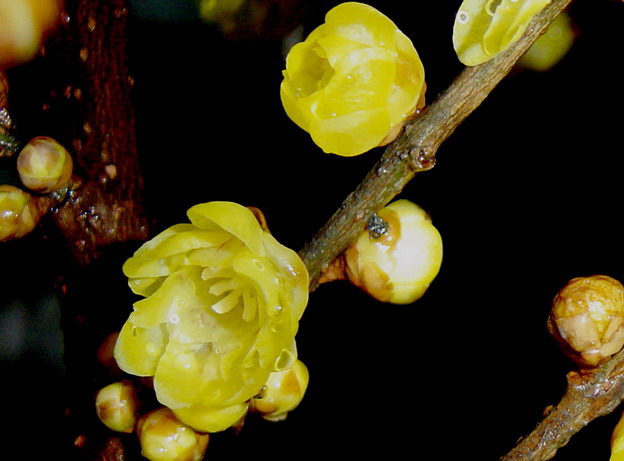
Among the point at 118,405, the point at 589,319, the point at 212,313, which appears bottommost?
the point at 118,405

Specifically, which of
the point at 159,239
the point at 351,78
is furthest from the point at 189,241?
the point at 351,78

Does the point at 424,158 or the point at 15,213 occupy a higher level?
the point at 424,158

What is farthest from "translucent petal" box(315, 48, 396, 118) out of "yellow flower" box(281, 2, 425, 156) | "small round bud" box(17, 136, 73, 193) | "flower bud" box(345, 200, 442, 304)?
"small round bud" box(17, 136, 73, 193)

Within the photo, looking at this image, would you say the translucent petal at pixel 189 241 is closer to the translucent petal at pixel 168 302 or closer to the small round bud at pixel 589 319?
the translucent petal at pixel 168 302

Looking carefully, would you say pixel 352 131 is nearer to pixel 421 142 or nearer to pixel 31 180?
pixel 421 142

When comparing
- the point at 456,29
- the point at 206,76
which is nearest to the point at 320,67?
the point at 456,29

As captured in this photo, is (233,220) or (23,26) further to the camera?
(23,26)

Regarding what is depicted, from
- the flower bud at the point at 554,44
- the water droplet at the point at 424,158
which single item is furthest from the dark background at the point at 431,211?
the water droplet at the point at 424,158
